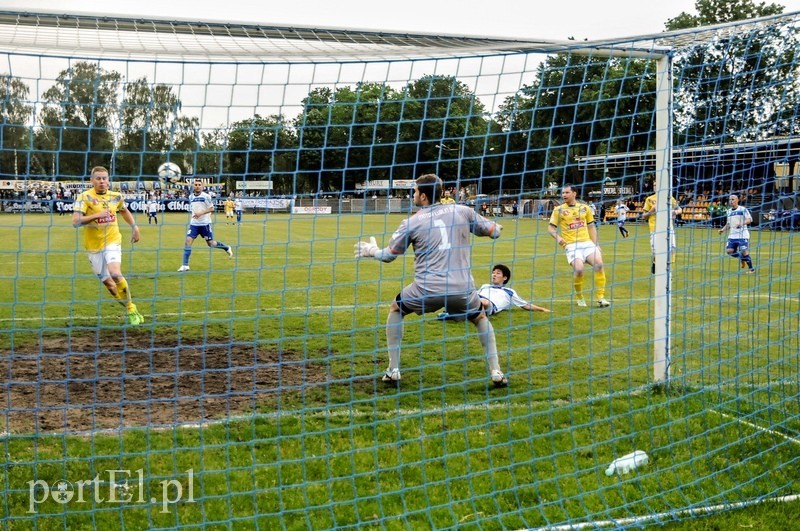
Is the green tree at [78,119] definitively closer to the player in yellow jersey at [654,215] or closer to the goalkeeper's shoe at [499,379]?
the goalkeeper's shoe at [499,379]

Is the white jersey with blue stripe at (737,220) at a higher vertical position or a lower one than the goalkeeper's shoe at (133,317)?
higher

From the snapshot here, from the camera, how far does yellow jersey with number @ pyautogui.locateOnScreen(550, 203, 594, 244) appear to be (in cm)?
1048

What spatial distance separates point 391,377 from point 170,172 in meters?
2.60

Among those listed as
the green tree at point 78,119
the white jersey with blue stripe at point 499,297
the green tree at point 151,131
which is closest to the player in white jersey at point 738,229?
the white jersey with blue stripe at point 499,297

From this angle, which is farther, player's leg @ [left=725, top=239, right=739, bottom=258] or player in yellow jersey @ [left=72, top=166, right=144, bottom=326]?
player in yellow jersey @ [left=72, top=166, right=144, bottom=326]

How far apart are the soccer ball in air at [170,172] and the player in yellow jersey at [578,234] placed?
615 centimetres

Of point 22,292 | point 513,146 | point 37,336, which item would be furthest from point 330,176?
point 22,292

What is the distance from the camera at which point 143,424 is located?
5242 millimetres

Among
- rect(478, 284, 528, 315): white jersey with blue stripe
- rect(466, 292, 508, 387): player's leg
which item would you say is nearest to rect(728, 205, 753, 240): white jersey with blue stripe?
rect(466, 292, 508, 387): player's leg

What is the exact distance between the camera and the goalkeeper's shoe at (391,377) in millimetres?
6191

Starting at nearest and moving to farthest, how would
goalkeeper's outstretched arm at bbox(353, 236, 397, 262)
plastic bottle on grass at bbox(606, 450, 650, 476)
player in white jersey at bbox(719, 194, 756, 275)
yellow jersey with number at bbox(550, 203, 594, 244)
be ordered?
1. plastic bottle on grass at bbox(606, 450, 650, 476)
2. goalkeeper's outstretched arm at bbox(353, 236, 397, 262)
3. player in white jersey at bbox(719, 194, 756, 275)
4. yellow jersey with number at bbox(550, 203, 594, 244)

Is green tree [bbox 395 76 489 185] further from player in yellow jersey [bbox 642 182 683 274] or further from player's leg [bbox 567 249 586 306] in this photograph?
player's leg [bbox 567 249 586 306]

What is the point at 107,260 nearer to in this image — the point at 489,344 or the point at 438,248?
the point at 438,248

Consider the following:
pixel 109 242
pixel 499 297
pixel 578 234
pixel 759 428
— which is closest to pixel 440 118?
pixel 759 428
